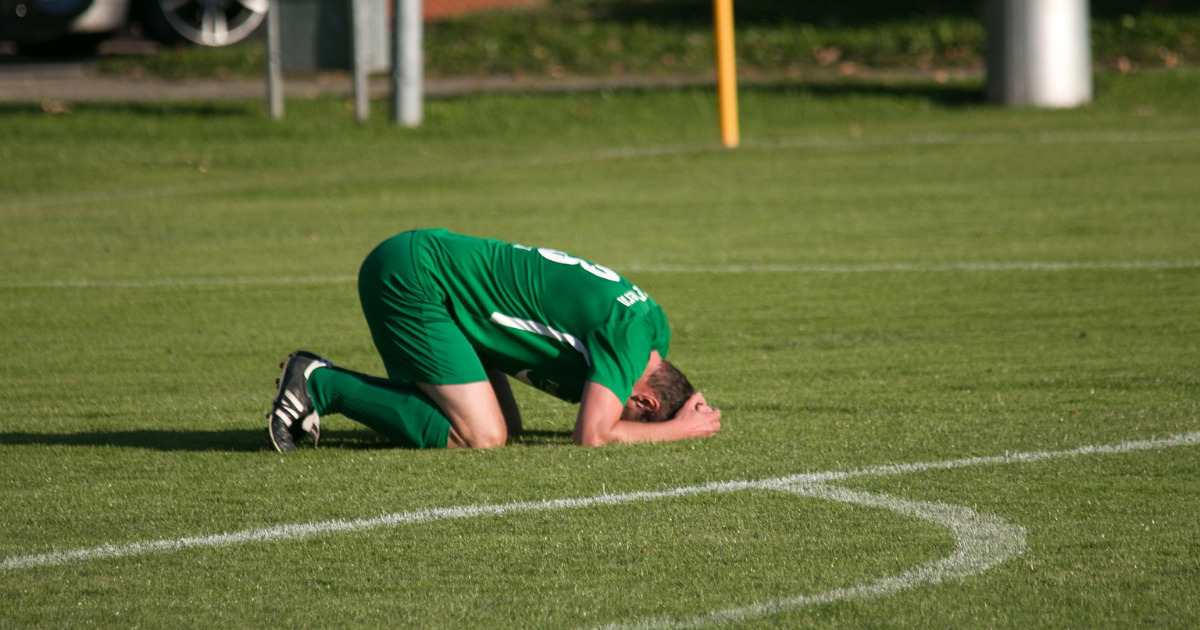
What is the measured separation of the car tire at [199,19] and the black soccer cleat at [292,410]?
16.0 m

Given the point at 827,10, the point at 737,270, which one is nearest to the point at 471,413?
the point at 737,270

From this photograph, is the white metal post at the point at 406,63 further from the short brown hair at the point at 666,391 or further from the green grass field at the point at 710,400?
the short brown hair at the point at 666,391

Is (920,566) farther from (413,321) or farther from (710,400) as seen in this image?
(710,400)

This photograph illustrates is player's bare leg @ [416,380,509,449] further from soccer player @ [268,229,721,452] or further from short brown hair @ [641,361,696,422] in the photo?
short brown hair @ [641,361,696,422]

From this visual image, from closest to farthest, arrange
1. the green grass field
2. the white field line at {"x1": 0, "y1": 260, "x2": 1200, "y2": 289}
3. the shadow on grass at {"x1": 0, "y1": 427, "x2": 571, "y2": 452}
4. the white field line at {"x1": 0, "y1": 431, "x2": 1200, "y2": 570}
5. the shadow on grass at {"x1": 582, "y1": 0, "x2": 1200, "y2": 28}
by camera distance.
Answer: the green grass field → the white field line at {"x1": 0, "y1": 431, "x2": 1200, "y2": 570} → the shadow on grass at {"x1": 0, "y1": 427, "x2": 571, "y2": 452} → the white field line at {"x1": 0, "y1": 260, "x2": 1200, "y2": 289} → the shadow on grass at {"x1": 582, "y1": 0, "x2": 1200, "y2": 28}

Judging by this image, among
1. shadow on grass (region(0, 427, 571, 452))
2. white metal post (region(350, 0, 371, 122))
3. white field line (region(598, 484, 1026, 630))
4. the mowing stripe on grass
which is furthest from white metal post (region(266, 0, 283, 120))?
white field line (region(598, 484, 1026, 630))

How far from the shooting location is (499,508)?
4395 millimetres

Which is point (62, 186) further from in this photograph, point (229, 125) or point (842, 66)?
point (842, 66)

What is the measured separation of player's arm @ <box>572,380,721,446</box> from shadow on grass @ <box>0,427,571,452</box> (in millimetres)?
293

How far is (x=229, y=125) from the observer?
54.2ft

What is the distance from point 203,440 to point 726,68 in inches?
424

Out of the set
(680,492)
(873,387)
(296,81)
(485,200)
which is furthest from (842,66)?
(680,492)

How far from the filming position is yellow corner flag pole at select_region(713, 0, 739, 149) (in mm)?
15133

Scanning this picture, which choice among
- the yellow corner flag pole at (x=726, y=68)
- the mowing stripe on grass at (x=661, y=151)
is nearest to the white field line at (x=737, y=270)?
the mowing stripe on grass at (x=661, y=151)
